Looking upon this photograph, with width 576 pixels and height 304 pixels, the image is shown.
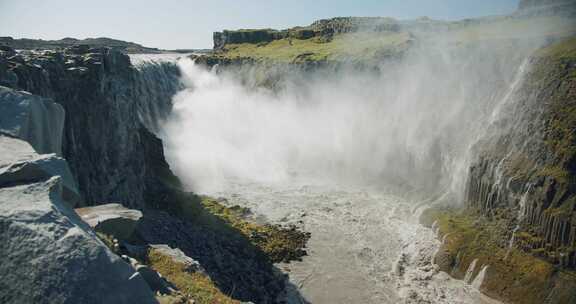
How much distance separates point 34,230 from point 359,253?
28.1 m

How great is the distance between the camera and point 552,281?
25.8 metres

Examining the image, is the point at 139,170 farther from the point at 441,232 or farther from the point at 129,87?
the point at 441,232

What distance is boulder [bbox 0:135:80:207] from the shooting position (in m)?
10.4

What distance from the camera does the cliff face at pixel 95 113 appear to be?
1038 inches

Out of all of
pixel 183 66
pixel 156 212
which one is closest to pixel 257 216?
pixel 156 212

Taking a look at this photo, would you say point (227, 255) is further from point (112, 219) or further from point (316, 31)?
point (316, 31)

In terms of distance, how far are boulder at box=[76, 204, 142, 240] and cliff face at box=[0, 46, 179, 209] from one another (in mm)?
10384

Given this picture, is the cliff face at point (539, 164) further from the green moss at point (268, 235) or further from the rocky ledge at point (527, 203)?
the green moss at point (268, 235)

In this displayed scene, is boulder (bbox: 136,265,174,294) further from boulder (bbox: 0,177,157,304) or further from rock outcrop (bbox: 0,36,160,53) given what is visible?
rock outcrop (bbox: 0,36,160,53)

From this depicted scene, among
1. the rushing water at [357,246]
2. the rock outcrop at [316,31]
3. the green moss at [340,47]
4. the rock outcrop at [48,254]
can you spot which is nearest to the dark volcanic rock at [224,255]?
the rushing water at [357,246]

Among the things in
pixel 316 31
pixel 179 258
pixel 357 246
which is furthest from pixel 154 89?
pixel 179 258

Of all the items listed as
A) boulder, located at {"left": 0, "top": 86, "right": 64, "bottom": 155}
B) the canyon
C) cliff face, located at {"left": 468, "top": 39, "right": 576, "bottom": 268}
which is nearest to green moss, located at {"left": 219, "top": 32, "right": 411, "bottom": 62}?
the canyon

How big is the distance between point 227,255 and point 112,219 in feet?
43.6

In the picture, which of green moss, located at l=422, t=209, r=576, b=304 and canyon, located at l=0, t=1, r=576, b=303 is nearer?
canyon, located at l=0, t=1, r=576, b=303
